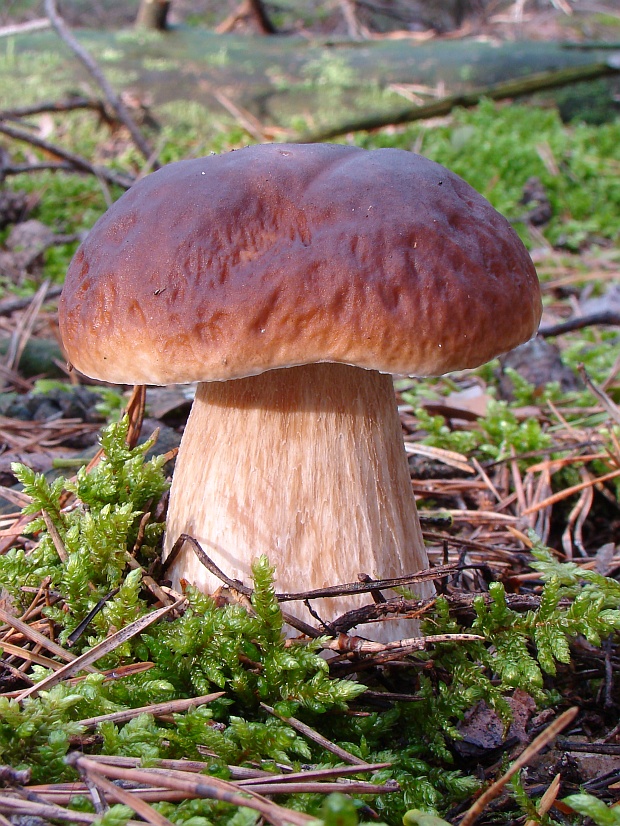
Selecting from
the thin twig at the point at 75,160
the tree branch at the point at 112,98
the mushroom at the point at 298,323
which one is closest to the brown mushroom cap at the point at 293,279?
the mushroom at the point at 298,323

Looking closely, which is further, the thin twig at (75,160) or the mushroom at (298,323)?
the thin twig at (75,160)

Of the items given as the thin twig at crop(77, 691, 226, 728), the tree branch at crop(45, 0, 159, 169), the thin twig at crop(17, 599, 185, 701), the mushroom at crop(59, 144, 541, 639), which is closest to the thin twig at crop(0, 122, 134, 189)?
the tree branch at crop(45, 0, 159, 169)

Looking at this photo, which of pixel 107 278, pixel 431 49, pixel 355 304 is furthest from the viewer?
pixel 431 49

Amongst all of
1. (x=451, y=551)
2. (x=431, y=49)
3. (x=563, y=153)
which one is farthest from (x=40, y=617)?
(x=431, y=49)

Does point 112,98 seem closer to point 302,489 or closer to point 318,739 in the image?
point 302,489

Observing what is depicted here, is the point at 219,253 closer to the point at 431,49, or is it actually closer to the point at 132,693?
the point at 132,693

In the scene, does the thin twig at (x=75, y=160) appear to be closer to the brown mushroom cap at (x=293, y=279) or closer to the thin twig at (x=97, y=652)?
the brown mushroom cap at (x=293, y=279)

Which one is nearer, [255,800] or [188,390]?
[255,800]
